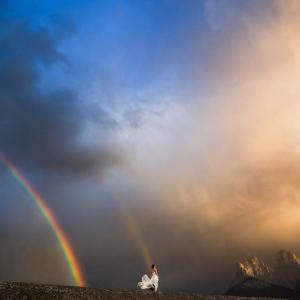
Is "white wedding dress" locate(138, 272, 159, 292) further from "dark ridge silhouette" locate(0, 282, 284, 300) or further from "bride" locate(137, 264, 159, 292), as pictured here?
"dark ridge silhouette" locate(0, 282, 284, 300)

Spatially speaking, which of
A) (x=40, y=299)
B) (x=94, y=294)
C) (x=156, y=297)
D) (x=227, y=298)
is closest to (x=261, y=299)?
(x=227, y=298)

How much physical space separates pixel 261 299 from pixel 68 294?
75.3 feet

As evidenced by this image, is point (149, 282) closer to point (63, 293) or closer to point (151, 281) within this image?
point (151, 281)

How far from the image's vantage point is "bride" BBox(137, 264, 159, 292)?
34.5 metres

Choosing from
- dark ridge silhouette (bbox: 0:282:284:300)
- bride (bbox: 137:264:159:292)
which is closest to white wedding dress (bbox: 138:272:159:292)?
bride (bbox: 137:264:159:292)

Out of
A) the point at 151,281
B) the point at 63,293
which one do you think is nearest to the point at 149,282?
the point at 151,281

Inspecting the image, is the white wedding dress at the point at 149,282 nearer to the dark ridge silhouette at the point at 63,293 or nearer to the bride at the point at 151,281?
the bride at the point at 151,281

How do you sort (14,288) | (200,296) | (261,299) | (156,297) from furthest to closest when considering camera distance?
(261,299) → (200,296) → (156,297) → (14,288)

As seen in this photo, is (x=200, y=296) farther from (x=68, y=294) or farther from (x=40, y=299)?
(x=40, y=299)

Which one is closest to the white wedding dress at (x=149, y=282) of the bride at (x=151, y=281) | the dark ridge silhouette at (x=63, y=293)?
the bride at (x=151, y=281)

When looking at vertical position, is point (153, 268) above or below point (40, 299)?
above

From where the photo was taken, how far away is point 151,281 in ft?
114

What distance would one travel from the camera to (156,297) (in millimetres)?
33969

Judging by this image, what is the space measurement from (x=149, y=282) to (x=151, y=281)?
0.63 feet
